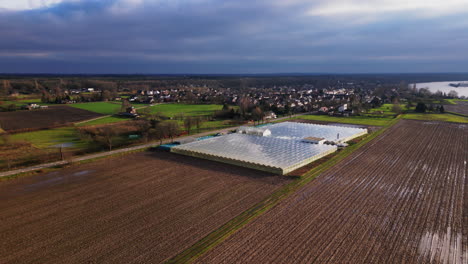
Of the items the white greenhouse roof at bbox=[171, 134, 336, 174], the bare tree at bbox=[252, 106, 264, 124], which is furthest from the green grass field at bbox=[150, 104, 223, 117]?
the white greenhouse roof at bbox=[171, 134, 336, 174]

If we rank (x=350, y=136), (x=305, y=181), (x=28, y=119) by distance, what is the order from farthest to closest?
1. (x=28, y=119)
2. (x=350, y=136)
3. (x=305, y=181)

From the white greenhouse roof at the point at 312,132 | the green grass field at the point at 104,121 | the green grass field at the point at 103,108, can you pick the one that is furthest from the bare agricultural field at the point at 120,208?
the green grass field at the point at 103,108

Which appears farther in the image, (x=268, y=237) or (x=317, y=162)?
(x=317, y=162)

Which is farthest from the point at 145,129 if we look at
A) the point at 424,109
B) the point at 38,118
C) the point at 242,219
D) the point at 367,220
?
the point at 424,109

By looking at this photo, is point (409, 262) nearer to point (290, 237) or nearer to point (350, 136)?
point (290, 237)

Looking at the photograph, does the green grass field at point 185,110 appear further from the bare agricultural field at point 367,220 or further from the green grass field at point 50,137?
the bare agricultural field at point 367,220

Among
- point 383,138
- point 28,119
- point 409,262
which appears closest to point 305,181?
point 409,262

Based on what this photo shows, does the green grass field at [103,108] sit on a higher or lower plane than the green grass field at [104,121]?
higher
